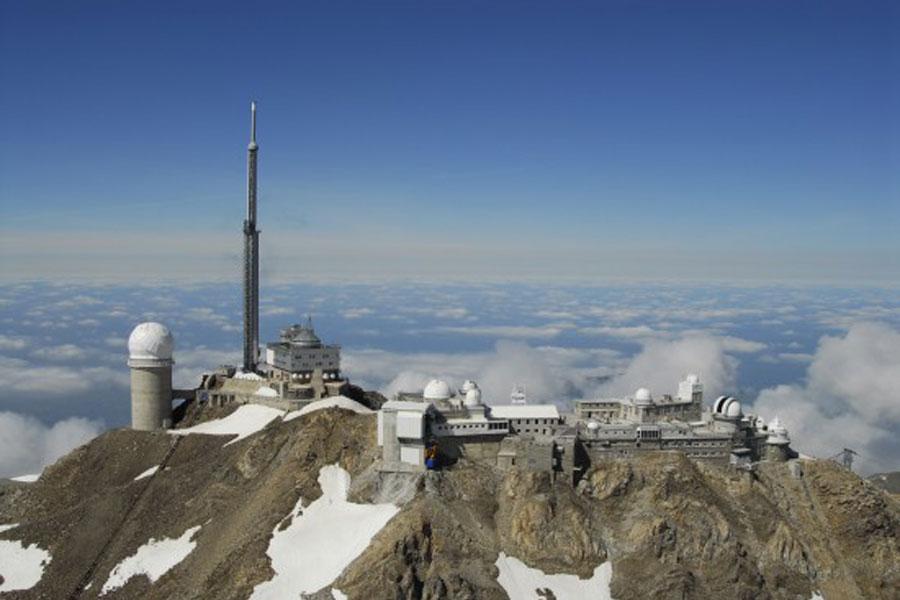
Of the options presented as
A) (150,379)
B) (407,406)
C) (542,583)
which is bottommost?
(542,583)

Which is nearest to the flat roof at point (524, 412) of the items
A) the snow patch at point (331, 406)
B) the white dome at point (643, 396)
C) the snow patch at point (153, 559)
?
the white dome at point (643, 396)

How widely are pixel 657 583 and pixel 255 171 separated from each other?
3743 inches

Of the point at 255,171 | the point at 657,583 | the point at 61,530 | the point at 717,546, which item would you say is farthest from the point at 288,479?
the point at 255,171

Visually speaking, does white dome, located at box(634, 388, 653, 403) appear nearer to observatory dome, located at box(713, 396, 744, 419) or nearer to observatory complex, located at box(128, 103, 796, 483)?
observatory complex, located at box(128, 103, 796, 483)

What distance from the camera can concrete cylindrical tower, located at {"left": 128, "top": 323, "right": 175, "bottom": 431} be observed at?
12769 centimetres

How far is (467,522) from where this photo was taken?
95.8 m

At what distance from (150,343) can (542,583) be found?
7179cm

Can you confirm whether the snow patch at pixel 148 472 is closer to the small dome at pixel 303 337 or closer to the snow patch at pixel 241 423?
the snow patch at pixel 241 423

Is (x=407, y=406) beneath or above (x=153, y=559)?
above

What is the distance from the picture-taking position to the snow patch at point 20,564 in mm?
98500

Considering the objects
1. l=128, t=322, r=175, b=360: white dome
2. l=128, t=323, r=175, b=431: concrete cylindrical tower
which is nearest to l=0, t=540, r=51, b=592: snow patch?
l=128, t=323, r=175, b=431: concrete cylindrical tower

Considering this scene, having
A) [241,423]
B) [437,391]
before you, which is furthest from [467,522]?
[241,423]

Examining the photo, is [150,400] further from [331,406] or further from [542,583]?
[542,583]

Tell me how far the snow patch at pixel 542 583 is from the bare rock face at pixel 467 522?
1003 millimetres
